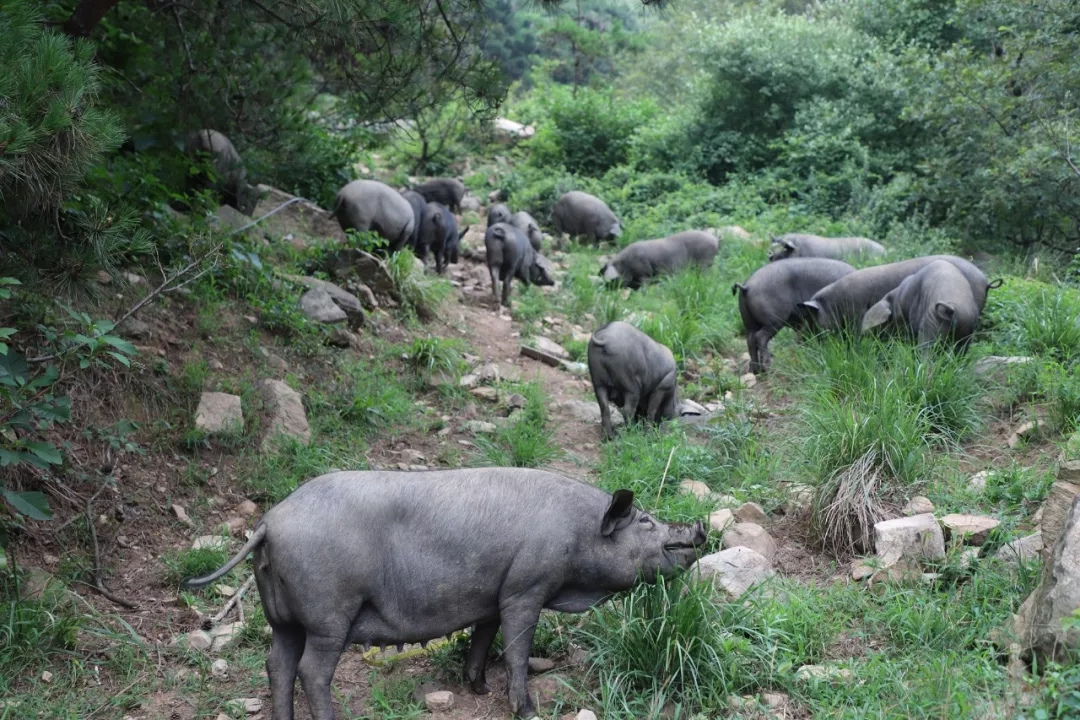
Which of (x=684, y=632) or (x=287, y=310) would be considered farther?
(x=287, y=310)

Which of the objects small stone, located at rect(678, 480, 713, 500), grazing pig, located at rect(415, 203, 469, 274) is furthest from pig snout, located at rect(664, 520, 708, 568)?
grazing pig, located at rect(415, 203, 469, 274)

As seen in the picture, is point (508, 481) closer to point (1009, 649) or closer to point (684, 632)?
point (684, 632)

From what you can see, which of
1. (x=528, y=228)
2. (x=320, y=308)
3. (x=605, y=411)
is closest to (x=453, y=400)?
(x=605, y=411)

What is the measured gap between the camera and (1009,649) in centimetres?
396

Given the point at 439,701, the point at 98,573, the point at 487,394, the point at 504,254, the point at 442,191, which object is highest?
the point at 439,701

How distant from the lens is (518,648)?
4129 millimetres

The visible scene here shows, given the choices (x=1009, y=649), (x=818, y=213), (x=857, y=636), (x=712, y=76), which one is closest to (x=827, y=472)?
(x=857, y=636)

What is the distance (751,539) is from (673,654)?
54.1 inches

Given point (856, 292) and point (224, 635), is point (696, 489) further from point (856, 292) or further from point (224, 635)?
point (856, 292)

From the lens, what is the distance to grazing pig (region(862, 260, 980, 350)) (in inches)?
289

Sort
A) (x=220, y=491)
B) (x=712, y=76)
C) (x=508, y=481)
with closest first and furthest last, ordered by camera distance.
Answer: (x=508, y=481) < (x=220, y=491) < (x=712, y=76)

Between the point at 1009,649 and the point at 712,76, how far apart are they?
51.1ft

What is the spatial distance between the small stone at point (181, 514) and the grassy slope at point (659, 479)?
48mm

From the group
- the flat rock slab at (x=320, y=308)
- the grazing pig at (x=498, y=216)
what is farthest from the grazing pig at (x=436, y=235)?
the flat rock slab at (x=320, y=308)
